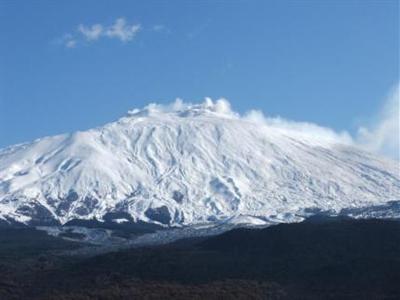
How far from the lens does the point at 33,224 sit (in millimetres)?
169625

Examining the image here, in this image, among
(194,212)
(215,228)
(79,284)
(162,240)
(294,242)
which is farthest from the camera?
(194,212)

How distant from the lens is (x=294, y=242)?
93938mm

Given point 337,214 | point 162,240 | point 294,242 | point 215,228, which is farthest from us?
point 337,214

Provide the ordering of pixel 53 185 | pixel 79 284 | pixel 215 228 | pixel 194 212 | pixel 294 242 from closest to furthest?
pixel 79 284 → pixel 294 242 → pixel 215 228 → pixel 194 212 → pixel 53 185

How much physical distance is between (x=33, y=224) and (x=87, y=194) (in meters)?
20.4

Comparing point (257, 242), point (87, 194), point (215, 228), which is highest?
point (87, 194)

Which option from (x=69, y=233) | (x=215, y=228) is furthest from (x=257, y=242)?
(x=69, y=233)

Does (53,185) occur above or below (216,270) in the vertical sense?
above

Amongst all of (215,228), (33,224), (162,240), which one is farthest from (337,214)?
(33,224)

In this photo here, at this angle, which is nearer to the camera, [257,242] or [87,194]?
[257,242]

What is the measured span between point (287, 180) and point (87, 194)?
41457 mm

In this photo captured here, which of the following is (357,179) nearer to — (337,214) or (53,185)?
(337,214)

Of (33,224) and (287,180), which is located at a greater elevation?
(287,180)

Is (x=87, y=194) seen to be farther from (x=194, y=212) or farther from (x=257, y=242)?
(x=257, y=242)
